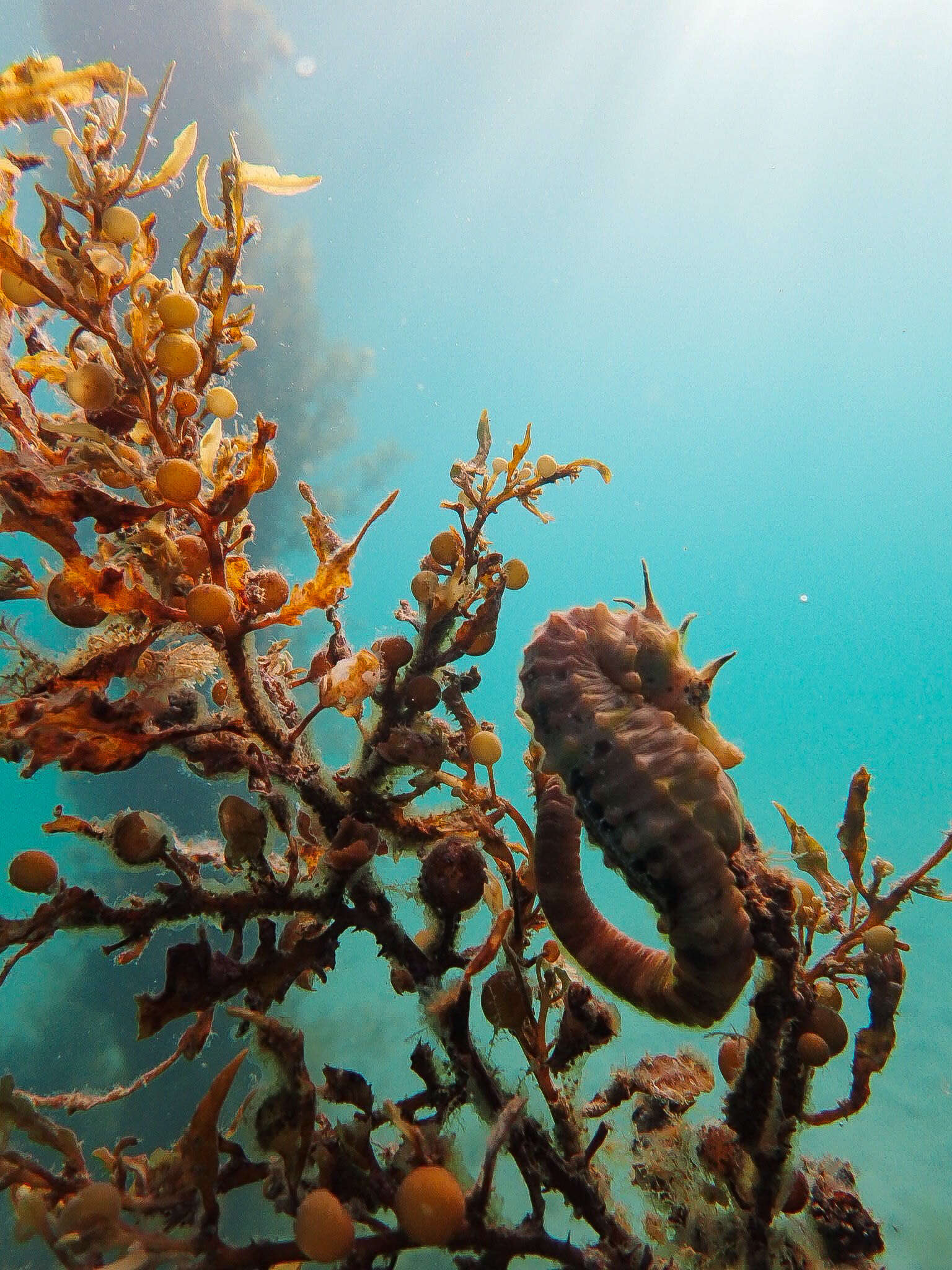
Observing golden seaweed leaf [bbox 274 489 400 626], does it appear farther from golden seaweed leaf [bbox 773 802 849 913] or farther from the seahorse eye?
golden seaweed leaf [bbox 773 802 849 913]

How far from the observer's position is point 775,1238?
6.09 feet

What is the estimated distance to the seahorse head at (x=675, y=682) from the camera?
188cm

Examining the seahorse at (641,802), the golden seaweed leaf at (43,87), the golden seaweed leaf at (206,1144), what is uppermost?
the golden seaweed leaf at (43,87)

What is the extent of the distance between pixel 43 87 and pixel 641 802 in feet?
7.80

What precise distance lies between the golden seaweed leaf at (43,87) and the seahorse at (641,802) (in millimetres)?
1871

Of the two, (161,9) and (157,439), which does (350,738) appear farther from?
(161,9)

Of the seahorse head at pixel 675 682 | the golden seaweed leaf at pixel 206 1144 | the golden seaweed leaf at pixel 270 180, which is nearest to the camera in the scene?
the golden seaweed leaf at pixel 206 1144

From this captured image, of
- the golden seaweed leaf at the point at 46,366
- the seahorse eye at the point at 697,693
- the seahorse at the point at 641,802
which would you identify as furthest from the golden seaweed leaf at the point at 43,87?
the seahorse eye at the point at 697,693

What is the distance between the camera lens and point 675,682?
1.90m

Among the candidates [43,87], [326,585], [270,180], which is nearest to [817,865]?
[326,585]

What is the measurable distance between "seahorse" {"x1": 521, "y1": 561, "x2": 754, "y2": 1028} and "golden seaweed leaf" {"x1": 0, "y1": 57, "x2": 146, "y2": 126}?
6.14 feet

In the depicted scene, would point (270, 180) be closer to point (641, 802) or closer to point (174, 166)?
point (174, 166)

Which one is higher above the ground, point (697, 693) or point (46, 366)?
point (697, 693)

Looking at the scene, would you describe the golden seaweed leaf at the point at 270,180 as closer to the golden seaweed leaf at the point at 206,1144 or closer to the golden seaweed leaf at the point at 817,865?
the golden seaweed leaf at the point at 206,1144
